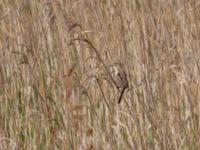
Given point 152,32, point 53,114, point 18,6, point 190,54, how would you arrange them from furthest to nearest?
point 18,6 → point 152,32 → point 190,54 → point 53,114

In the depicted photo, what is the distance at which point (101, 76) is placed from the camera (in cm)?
212

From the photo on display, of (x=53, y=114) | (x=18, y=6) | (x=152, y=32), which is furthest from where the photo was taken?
(x=18, y=6)

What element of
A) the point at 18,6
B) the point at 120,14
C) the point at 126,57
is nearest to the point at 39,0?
the point at 18,6

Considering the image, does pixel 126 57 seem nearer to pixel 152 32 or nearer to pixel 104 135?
pixel 152 32

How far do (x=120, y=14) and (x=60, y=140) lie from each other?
0.72m

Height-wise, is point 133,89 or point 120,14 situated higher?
point 120,14

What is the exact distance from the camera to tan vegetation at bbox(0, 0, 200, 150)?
211cm

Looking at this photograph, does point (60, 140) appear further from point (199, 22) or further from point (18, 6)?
point (18, 6)

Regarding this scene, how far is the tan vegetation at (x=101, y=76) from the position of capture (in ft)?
6.92

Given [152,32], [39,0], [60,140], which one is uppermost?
[39,0]

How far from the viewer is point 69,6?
3184 millimetres

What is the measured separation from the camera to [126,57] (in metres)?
2.55

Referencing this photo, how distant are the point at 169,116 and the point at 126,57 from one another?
1.37 ft

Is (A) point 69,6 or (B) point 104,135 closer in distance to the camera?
(B) point 104,135
